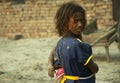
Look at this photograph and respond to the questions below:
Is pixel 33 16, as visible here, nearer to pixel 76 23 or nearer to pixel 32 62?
pixel 32 62

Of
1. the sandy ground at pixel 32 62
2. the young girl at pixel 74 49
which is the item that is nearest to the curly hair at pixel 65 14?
the young girl at pixel 74 49

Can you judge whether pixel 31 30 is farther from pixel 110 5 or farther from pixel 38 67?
pixel 38 67

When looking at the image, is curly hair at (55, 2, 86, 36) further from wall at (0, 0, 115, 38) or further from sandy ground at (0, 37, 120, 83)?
wall at (0, 0, 115, 38)

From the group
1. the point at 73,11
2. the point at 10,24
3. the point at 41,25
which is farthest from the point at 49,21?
the point at 73,11

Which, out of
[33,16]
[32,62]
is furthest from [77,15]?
[33,16]

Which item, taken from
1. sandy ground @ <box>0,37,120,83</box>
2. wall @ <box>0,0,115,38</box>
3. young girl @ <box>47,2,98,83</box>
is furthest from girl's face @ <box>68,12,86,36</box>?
wall @ <box>0,0,115,38</box>

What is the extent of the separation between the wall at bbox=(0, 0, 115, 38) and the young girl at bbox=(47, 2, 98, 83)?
6.42 m

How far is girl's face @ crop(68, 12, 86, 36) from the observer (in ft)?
8.14

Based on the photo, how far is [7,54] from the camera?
809 cm

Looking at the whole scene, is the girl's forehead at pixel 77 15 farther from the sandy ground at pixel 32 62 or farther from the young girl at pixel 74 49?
the sandy ground at pixel 32 62

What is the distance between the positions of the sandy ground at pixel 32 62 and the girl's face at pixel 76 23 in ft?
10.0

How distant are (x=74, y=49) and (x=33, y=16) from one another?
24.8 ft

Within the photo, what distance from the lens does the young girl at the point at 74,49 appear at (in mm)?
2445

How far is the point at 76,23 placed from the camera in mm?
2488
